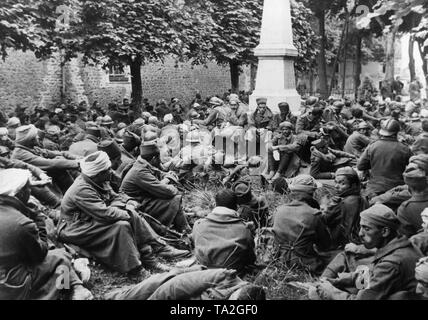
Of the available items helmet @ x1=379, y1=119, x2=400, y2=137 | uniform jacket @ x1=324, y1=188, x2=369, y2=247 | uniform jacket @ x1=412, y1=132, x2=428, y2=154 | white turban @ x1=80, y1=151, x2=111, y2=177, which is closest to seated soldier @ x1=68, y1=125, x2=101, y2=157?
white turban @ x1=80, y1=151, x2=111, y2=177

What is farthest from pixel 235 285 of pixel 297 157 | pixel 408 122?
pixel 408 122

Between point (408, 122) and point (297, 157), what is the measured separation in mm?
3756

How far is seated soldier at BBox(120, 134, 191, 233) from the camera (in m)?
7.38

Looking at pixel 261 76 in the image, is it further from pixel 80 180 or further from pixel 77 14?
pixel 80 180

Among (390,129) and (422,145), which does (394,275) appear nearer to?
(390,129)

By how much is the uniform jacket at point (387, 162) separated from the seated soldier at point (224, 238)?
304cm

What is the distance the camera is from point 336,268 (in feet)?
16.9

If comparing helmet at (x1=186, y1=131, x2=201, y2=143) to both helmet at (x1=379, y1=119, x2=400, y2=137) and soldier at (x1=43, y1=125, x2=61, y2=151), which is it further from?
helmet at (x1=379, y1=119, x2=400, y2=137)

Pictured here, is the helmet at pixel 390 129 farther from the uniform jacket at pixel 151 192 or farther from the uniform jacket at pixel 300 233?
the uniform jacket at pixel 151 192

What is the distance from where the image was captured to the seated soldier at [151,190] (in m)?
7.38

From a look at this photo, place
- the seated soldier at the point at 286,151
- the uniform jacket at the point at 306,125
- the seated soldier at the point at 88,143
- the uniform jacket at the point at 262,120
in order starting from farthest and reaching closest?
the uniform jacket at the point at 262,120
the uniform jacket at the point at 306,125
the seated soldier at the point at 286,151
the seated soldier at the point at 88,143

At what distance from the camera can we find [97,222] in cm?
610

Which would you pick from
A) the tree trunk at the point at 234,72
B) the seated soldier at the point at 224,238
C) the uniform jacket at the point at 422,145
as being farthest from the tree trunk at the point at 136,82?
the seated soldier at the point at 224,238

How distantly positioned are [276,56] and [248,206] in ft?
25.6
